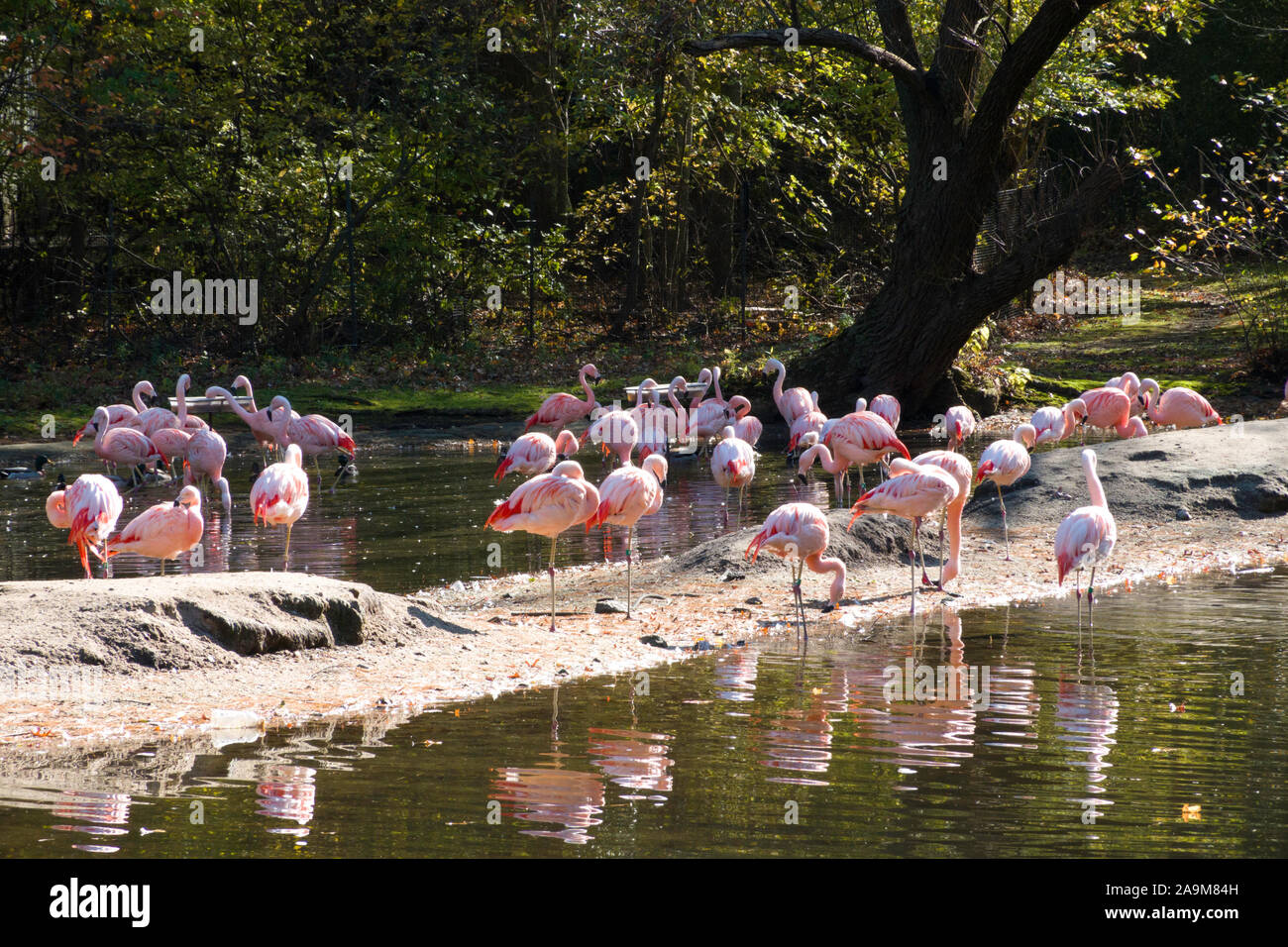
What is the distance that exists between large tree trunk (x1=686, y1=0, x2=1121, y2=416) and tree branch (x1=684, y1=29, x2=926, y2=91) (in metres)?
0.01

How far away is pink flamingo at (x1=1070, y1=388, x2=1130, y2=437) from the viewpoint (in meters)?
12.8

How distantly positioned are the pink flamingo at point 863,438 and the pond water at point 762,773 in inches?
171

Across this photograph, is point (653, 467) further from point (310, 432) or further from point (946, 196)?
point (946, 196)

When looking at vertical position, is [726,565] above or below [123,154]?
below

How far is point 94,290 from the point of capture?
65.6 feet

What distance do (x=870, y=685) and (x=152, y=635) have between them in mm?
3202

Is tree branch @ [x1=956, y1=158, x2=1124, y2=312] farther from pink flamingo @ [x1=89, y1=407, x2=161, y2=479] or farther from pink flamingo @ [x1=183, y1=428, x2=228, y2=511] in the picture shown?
pink flamingo @ [x1=89, y1=407, x2=161, y2=479]

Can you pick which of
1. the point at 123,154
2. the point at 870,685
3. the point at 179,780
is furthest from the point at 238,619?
the point at 123,154

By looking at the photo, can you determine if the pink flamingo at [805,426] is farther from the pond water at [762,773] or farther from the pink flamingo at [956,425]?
the pond water at [762,773]

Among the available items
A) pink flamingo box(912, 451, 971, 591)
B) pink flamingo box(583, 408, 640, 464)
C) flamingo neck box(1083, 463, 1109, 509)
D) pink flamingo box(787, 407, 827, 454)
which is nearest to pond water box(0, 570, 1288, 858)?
flamingo neck box(1083, 463, 1109, 509)

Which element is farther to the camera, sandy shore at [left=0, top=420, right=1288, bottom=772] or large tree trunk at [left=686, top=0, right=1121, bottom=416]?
large tree trunk at [left=686, top=0, right=1121, bottom=416]

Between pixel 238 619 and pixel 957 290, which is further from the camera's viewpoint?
pixel 957 290

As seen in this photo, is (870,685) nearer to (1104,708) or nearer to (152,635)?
(1104,708)
